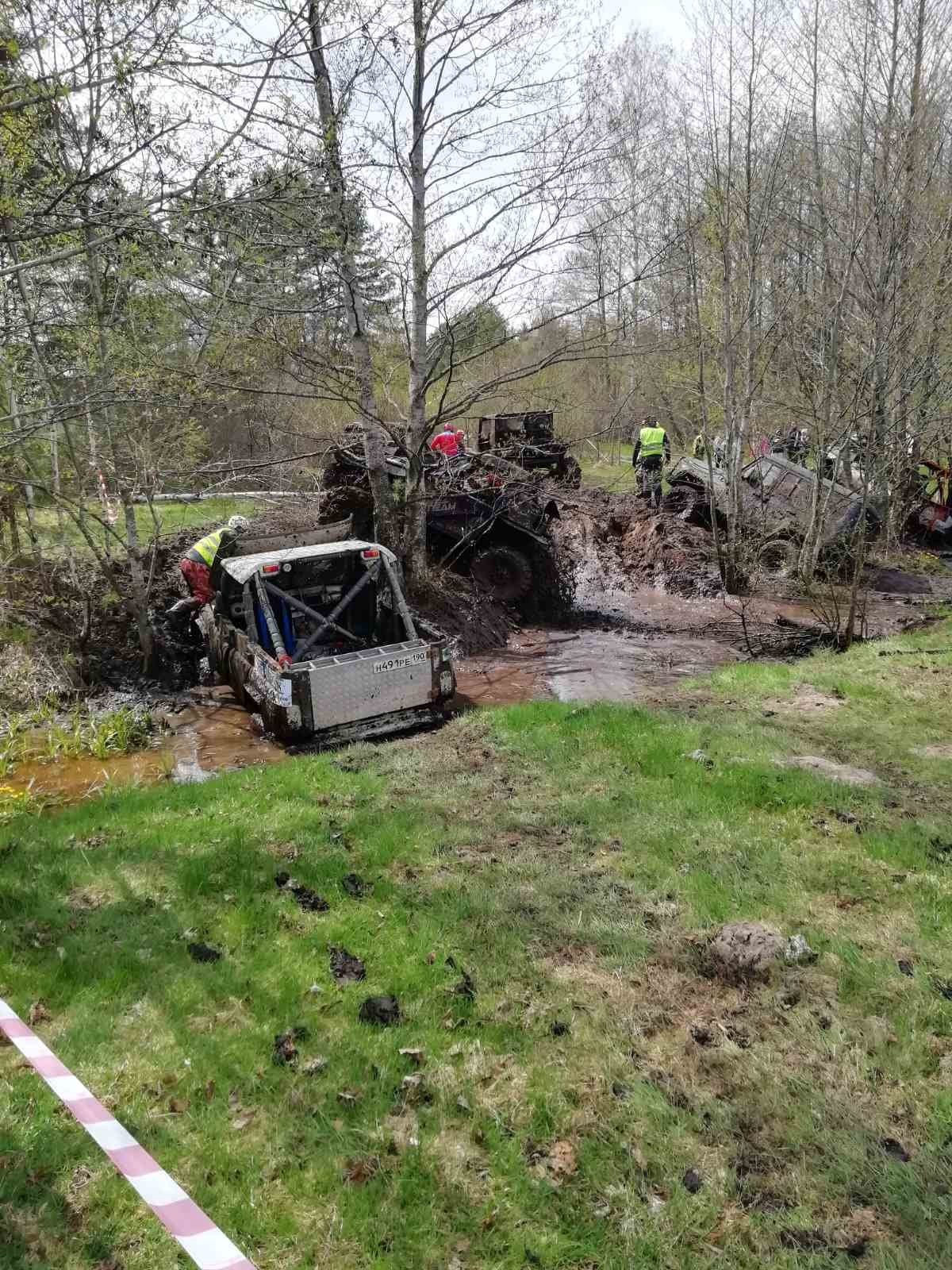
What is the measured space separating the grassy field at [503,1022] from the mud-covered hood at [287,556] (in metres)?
2.66

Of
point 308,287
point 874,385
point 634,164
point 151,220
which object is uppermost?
point 634,164

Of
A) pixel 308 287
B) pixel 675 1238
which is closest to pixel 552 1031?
pixel 675 1238

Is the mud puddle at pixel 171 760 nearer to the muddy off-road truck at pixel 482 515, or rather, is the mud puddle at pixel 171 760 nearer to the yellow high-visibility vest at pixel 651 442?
the muddy off-road truck at pixel 482 515

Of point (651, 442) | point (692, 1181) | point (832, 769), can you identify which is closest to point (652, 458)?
point (651, 442)

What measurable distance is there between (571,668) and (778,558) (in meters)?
6.23

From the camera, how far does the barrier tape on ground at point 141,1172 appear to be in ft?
6.94

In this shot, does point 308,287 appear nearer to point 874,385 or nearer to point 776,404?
point 874,385

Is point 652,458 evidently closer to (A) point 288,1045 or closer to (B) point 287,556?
(B) point 287,556

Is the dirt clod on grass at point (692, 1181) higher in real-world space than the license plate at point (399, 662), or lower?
lower

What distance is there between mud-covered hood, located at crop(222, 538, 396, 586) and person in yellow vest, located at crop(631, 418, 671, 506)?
33.5 feet

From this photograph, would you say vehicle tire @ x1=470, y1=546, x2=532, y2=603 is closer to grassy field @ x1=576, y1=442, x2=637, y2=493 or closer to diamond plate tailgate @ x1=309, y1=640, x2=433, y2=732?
diamond plate tailgate @ x1=309, y1=640, x2=433, y2=732

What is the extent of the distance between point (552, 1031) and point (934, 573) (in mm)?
14122

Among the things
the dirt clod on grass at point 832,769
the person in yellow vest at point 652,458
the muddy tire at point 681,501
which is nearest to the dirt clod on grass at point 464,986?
the dirt clod on grass at point 832,769

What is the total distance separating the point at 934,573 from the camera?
14.7 meters
